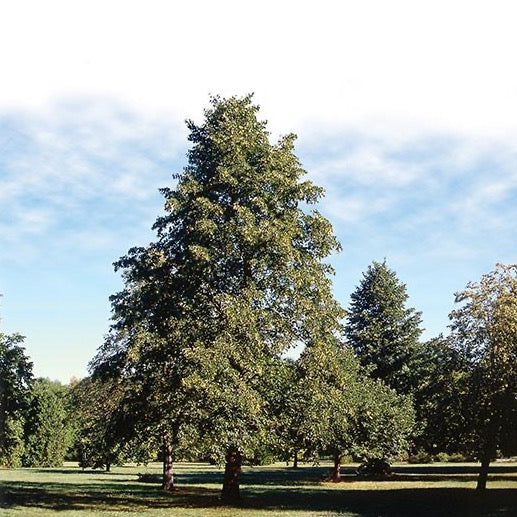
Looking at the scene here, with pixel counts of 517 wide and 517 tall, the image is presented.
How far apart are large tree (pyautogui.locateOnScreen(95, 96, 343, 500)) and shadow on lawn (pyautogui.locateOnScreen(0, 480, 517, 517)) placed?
10.5 feet

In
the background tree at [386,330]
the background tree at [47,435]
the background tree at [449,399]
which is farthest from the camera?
the background tree at [47,435]

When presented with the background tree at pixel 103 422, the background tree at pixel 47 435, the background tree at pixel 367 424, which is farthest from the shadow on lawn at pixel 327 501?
the background tree at pixel 47 435

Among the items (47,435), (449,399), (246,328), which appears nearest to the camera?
(246,328)

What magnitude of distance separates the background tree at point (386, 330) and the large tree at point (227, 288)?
103 feet

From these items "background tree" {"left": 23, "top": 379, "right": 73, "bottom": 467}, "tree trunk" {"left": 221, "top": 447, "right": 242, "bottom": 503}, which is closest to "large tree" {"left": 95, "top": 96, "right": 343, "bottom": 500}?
"tree trunk" {"left": 221, "top": 447, "right": 242, "bottom": 503}

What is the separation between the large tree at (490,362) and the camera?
31922 mm

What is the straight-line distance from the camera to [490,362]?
32.8 metres

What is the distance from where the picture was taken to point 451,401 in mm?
35969

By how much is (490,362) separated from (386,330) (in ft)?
91.9

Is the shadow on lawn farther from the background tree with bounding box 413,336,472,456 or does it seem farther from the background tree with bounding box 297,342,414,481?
the background tree with bounding box 297,342,414,481

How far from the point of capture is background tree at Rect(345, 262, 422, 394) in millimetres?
59969

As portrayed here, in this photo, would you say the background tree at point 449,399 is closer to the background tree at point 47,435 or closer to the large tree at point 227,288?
the large tree at point 227,288

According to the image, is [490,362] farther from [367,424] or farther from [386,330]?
[386,330]

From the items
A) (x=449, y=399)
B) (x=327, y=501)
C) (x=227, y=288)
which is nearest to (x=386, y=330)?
(x=449, y=399)
